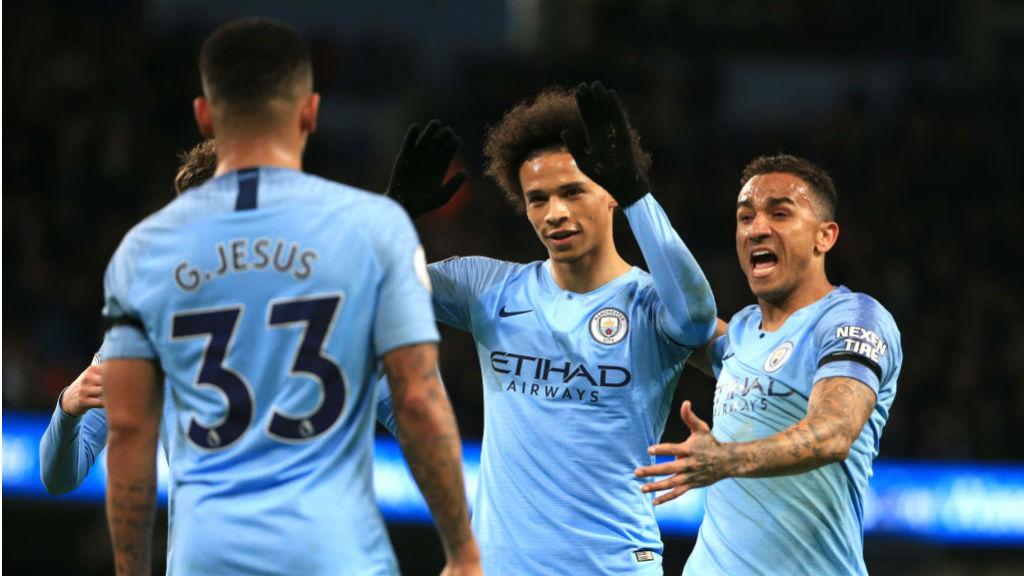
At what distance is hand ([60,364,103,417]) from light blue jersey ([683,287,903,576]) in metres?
2.21

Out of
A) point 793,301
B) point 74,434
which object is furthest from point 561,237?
point 74,434

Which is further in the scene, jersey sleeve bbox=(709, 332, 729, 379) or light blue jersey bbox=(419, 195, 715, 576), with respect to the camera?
jersey sleeve bbox=(709, 332, 729, 379)

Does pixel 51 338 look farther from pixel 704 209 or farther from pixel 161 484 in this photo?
pixel 704 209

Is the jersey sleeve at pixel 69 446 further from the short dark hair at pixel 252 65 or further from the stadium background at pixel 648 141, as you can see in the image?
the stadium background at pixel 648 141

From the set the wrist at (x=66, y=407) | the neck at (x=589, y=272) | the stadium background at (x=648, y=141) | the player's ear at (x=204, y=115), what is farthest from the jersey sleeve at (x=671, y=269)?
the stadium background at (x=648, y=141)

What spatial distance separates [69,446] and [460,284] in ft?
5.17

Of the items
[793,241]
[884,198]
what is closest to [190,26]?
[884,198]

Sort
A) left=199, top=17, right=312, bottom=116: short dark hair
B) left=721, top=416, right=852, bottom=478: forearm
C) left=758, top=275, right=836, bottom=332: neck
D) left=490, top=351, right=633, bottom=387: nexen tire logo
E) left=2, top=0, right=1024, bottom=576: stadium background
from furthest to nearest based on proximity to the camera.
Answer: left=2, top=0, right=1024, bottom=576: stadium background → left=758, top=275, right=836, bottom=332: neck → left=490, top=351, right=633, bottom=387: nexen tire logo → left=721, top=416, right=852, bottom=478: forearm → left=199, top=17, right=312, bottom=116: short dark hair

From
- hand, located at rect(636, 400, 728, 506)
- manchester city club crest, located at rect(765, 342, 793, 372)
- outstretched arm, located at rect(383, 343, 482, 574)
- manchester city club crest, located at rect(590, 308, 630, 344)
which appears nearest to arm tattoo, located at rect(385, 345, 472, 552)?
outstretched arm, located at rect(383, 343, 482, 574)

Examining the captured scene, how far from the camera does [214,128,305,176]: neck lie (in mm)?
2980

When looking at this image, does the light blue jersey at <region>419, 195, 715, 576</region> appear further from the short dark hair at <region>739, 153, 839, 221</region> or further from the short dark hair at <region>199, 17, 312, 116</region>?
the short dark hair at <region>199, 17, 312, 116</region>

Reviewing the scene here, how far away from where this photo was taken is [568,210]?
14.6 feet

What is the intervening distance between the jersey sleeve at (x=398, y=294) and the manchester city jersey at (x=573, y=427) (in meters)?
1.45

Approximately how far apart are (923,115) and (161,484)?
13.1 m
